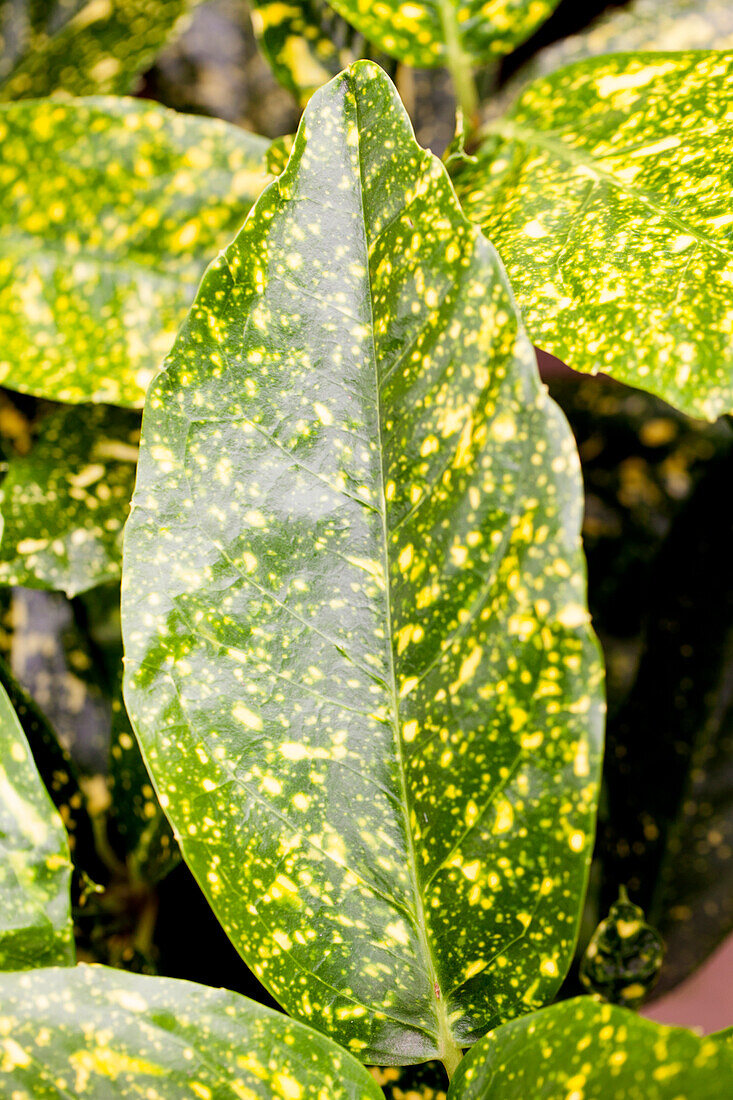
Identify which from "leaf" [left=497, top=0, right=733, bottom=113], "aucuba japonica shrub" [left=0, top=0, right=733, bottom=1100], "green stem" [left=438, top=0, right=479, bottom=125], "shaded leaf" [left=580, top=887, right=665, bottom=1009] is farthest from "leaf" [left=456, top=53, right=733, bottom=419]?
"shaded leaf" [left=580, top=887, right=665, bottom=1009]

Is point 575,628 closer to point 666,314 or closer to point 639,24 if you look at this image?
point 666,314

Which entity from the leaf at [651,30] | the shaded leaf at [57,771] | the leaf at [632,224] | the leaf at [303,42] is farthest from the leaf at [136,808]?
the leaf at [651,30]

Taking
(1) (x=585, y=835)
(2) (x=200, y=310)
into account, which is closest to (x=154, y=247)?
(2) (x=200, y=310)

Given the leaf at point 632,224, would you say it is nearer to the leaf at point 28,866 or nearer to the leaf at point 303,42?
the leaf at point 303,42

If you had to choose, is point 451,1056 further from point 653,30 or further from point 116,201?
point 653,30

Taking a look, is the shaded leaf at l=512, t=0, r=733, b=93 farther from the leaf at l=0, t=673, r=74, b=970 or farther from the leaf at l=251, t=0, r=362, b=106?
the leaf at l=0, t=673, r=74, b=970

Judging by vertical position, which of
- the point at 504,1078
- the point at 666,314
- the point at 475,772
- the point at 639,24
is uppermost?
the point at 639,24
